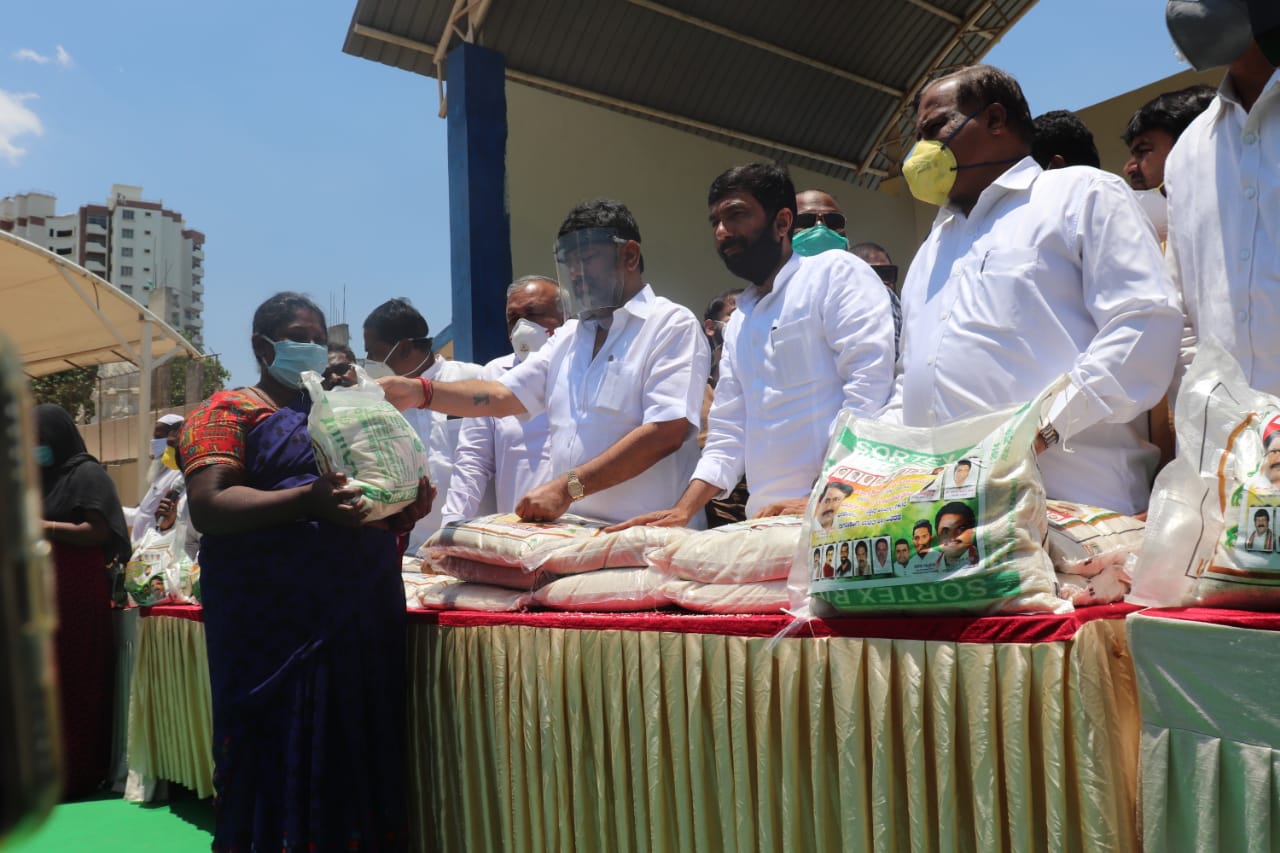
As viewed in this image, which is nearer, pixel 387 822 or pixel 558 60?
pixel 387 822

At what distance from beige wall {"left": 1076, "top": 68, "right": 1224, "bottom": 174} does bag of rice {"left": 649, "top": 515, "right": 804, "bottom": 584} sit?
7172 mm

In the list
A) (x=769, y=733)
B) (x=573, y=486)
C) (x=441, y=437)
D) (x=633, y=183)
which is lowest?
(x=769, y=733)

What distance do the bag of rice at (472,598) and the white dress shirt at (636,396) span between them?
38cm

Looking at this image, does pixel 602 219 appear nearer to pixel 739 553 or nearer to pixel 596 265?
pixel 596 265

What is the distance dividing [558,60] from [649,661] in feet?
23.2

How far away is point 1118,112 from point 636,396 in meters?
6.74

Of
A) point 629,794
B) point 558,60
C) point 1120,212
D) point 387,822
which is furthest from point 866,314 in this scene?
point 558,60

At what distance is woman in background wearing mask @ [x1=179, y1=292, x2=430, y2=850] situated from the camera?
8.46 ft

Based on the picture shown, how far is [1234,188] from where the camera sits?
1.88 meters

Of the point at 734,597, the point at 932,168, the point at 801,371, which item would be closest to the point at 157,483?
the point at 801,371

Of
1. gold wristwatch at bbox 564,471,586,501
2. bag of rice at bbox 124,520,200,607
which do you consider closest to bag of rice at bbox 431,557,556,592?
gold wristwatch at bbox 564,471,586,501

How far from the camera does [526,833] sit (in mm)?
2549

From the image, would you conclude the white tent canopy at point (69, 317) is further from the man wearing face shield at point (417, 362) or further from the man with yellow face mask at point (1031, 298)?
the man with yellow face mask at point (1031, 298)

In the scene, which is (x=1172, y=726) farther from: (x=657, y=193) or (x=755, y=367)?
(x=657, y=193)
